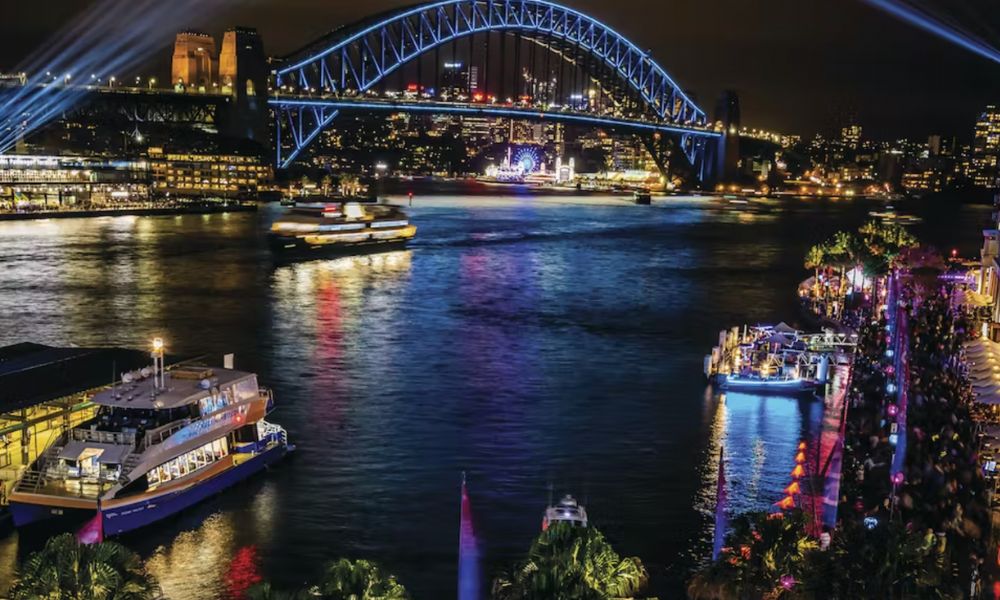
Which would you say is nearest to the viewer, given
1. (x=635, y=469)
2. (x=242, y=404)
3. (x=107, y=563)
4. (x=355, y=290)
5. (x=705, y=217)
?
(x=107, y=563)

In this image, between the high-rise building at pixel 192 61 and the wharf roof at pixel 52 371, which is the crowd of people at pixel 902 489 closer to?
the wharf roof at pixel 52 371

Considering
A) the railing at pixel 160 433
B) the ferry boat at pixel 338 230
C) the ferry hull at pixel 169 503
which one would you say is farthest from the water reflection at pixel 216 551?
the ferry boat at pixel 338 230

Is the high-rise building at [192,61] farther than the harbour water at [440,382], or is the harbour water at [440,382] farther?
the high-rise building at [192,61]

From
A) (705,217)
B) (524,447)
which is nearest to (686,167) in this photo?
(705,217)

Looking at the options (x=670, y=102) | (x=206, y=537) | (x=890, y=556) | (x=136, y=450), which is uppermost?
(x=670, y=102)

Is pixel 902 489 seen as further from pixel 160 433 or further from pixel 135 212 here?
pixel 135 212

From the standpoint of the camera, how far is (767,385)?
23297mm

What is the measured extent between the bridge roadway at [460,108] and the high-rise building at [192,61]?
1690 centimetres

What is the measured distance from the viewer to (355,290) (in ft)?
136

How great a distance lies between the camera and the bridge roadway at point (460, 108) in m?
86.2

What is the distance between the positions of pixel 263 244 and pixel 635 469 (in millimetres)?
42761

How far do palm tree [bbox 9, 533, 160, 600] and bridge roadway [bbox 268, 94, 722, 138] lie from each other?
79000mm

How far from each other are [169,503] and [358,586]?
24.6 feet

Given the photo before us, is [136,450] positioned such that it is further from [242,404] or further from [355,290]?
[355,290]
